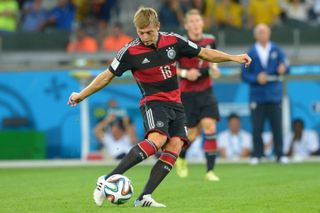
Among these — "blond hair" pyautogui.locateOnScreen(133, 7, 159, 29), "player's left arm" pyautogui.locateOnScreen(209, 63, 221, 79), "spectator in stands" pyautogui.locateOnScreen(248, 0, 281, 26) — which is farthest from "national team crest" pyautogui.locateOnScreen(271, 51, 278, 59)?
"blond hair" pyautogui.locateOnScreen(133, 7, 159, 29)

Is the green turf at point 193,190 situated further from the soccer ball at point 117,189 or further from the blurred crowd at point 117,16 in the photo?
the blurred crowd at point 117,16

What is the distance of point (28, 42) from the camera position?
23047 mm

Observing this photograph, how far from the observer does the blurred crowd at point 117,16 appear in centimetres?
2314

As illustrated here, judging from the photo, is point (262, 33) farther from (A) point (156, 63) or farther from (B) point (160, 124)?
(B) point (160, 124)

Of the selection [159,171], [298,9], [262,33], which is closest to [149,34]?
[159,171]

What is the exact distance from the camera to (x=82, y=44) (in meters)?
22.9

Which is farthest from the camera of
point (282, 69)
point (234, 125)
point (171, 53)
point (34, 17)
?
point (34, 17)

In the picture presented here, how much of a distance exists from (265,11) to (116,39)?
391cm

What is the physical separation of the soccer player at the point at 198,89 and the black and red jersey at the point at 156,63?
4181mm

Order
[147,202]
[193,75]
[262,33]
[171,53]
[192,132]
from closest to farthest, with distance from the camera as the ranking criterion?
[147,202] < [171,53] < [193,75] < [192,132] < [262,33]

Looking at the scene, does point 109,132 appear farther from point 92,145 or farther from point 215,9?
point 215,9

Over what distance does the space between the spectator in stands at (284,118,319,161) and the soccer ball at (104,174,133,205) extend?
10.6 m

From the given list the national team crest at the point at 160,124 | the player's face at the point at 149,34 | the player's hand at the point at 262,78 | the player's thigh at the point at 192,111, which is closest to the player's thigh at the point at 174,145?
the national team crest at the point at 160,124

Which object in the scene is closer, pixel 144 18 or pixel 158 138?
pixel 144 18
